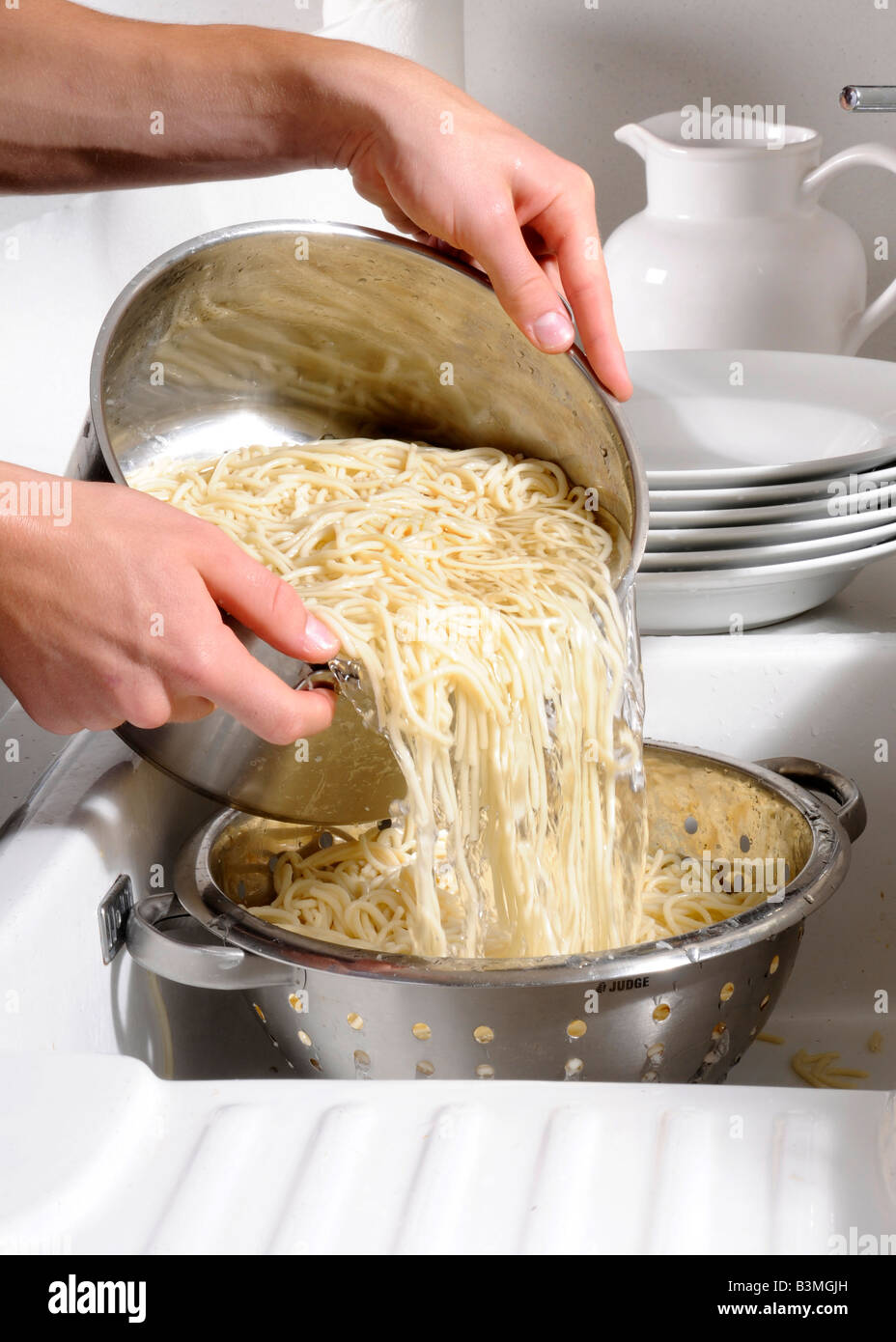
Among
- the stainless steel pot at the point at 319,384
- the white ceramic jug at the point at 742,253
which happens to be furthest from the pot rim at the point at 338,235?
the white ceramic jug at the point at 742,253

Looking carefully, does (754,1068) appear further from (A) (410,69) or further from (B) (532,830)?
(A) (410,69)

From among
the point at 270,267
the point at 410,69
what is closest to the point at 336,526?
the point at 270,267

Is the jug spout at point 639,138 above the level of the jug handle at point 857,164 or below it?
above

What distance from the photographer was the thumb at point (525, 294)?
33.6 inches

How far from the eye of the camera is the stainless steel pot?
789mm

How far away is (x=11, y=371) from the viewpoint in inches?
54.8

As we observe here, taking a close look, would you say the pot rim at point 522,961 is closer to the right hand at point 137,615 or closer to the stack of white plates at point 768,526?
the right hand at point 137,615

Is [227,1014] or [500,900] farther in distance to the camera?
[227,1014]

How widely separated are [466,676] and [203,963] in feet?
0.74

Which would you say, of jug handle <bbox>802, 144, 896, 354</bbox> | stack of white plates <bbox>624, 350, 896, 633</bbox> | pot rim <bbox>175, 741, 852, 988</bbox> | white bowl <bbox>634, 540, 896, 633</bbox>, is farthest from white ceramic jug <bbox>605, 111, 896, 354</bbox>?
pot rim <bbox>175, 741, 852, 988</bbox>

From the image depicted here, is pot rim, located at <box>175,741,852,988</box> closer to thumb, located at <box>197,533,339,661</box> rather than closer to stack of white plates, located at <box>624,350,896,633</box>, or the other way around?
thumb, located at <box>197,533,339,661</box>

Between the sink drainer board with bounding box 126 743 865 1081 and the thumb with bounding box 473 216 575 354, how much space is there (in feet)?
1.22

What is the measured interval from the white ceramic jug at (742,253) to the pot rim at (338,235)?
0.75 m

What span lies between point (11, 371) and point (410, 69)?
617mm
